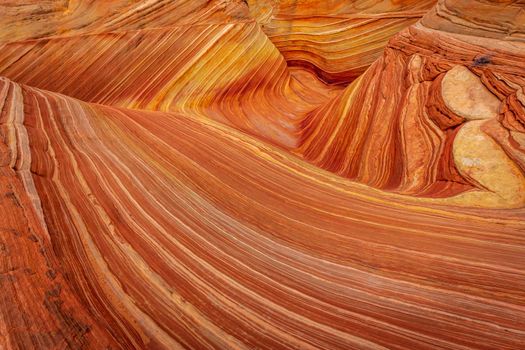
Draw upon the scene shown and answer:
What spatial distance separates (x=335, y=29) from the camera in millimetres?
7500

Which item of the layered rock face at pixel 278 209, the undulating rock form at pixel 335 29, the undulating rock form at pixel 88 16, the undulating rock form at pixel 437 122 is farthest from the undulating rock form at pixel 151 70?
the undulating rock form at pixel 335 29

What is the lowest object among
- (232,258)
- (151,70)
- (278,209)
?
(232,258)

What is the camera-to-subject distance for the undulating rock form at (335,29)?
6875 mm

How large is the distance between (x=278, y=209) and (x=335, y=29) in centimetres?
650

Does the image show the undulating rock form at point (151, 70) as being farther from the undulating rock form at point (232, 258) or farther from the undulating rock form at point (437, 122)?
the undulating rock form at point (232, 258)

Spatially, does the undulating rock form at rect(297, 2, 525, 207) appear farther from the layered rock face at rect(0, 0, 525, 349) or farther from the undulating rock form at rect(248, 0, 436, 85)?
the undulating rock form at rect(248, 0, 436, 85)

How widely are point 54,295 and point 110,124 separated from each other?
2.32 meters

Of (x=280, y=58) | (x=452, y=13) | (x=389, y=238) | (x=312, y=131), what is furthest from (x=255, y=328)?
(x=280, y=58)

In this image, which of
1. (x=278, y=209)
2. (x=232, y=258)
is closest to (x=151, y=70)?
(x=278, y=209)

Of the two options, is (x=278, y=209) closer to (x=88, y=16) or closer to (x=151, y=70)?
(x=151, y=70)

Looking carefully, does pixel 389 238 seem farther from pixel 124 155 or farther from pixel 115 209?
pixel 124 155

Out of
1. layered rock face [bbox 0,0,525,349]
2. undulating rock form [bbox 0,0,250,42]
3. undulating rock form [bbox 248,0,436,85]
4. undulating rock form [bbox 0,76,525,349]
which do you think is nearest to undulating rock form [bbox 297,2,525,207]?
layered rock face [bbox 0,0,525,349]

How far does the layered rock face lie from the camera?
1.55 metres

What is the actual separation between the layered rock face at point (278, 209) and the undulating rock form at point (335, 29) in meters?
2.19
